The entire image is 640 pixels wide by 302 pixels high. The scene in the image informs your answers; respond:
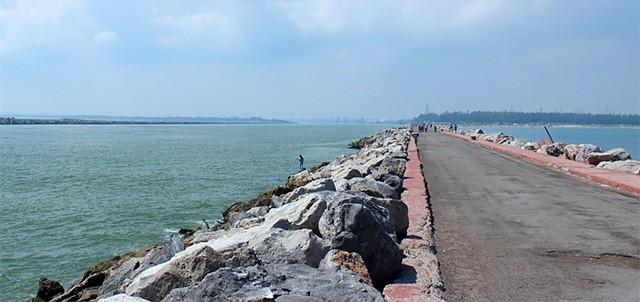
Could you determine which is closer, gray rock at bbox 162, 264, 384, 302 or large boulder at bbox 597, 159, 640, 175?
gray rock at bbox 162, 264, 384, 302

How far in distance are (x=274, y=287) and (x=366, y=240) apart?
1.18 meters

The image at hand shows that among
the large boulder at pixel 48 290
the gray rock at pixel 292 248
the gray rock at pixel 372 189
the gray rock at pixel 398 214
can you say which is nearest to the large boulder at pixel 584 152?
the gray rock at pixel 372 189

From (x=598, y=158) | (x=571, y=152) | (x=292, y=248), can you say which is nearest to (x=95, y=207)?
(x=292, y=248)

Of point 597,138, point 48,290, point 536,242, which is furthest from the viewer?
point 597,138

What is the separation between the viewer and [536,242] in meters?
5.83

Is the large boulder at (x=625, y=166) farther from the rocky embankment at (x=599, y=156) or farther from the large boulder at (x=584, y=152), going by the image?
the large boulder at (x=584, y=152)

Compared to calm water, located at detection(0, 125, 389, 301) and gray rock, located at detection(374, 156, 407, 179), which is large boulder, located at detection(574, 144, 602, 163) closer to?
gray rock, located at detection(374, 156, 407, 179)

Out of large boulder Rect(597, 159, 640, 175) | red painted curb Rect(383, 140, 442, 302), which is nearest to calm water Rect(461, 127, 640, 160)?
large boulder Rect(597, 159, 640, 175)

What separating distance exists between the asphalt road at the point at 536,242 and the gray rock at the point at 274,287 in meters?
1.16

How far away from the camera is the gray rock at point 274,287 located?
2883mm

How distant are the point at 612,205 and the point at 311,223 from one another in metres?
5.74

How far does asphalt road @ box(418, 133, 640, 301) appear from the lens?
14.0 ft

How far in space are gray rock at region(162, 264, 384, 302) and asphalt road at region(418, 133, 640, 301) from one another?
1.16 metres

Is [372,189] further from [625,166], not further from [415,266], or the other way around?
[625,166]
